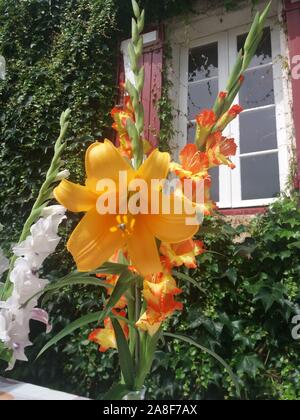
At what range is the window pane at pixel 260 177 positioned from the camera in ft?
8.18

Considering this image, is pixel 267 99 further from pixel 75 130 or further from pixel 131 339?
pixel 131 339

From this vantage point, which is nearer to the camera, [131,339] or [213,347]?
[131,339]

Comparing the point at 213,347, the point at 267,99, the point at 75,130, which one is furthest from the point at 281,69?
the point at 213,347

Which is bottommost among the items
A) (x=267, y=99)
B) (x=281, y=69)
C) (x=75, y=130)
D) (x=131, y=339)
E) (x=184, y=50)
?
(x=131, y=339)

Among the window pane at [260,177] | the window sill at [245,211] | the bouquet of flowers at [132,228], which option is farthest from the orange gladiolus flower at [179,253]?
the window pane at [260,177]

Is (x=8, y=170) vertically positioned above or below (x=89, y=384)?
above

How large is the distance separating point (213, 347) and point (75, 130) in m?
1.81

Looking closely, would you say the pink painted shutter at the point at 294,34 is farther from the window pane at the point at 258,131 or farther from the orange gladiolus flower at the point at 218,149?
the orange gladiolus flower at the point at 218,149

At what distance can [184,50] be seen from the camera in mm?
3123

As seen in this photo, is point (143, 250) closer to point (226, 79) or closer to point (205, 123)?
point (205, 123)

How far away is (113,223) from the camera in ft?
1.49

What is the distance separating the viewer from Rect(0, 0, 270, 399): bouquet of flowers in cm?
44
